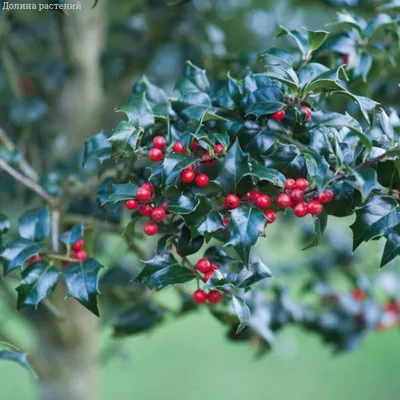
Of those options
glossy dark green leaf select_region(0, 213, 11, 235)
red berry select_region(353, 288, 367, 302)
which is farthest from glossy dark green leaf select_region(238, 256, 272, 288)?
red berry select_region(353, 288, 367, 302)

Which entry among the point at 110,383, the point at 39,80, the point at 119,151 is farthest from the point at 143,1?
the point at 110,383

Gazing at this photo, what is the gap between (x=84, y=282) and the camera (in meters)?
0.96

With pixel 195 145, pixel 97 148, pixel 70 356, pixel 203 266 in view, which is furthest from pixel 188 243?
pixel 70 356

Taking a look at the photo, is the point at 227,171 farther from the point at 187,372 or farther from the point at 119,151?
the point at 187,372

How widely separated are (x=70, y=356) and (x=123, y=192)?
109cm

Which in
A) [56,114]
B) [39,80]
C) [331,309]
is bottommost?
[331,309]

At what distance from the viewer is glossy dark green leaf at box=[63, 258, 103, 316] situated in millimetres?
Result: 945

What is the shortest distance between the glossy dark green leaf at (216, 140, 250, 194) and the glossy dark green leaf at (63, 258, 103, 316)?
0.26 m

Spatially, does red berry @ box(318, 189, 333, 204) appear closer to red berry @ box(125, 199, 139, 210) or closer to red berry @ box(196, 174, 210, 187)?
red berry @ box(196, 174, 210, 187)

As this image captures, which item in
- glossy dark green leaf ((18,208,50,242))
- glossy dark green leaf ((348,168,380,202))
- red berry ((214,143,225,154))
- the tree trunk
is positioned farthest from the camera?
the tree trunk

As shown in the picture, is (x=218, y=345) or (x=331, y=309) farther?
(x=218, y=345)

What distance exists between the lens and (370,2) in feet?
4.63

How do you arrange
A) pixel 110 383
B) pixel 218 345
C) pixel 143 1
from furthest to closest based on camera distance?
pixel 218 345, pixel 110 383, pixel 143 1

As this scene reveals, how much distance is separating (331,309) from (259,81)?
971 millimetres
